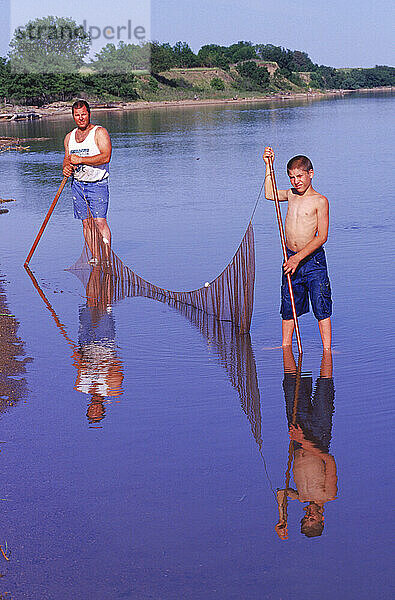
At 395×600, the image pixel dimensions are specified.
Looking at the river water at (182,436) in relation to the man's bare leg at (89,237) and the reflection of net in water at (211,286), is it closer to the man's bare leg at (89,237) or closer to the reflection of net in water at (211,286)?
the reflection of net in water at (211,286)

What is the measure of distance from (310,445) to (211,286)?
3137 mm

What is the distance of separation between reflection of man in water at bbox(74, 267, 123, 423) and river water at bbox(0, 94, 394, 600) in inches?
0.9

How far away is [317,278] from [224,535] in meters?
2.94

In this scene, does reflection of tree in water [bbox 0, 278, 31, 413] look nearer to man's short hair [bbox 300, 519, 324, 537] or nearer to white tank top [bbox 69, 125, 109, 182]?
white tank top [bbox 69, 125, 109, 182]

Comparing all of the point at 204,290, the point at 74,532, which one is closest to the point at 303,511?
the point at 74,532

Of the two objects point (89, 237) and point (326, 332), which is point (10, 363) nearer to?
point (326, 332)

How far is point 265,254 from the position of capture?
428 inches

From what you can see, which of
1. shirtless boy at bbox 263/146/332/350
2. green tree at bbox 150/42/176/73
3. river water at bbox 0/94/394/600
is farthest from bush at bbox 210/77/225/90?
shirtless boy at bbox 263/146/332/350

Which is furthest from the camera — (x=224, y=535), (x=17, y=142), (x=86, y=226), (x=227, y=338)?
(x=17, y=142)

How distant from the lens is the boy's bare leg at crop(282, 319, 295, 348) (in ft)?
22.0

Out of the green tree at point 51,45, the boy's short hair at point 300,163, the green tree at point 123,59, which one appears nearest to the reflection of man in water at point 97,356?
the boy's short hair at point 300,163

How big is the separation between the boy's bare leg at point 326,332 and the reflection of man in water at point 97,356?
1624mm

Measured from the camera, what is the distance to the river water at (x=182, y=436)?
11.6 feet

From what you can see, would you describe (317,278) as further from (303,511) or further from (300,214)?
(303,511)
